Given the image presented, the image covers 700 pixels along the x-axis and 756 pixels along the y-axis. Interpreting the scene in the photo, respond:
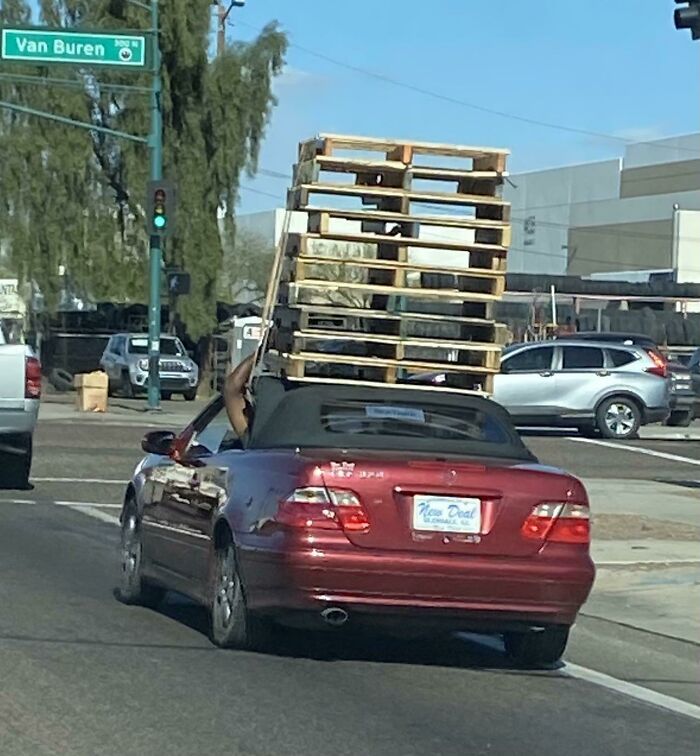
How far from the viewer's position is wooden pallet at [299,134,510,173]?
10844mm

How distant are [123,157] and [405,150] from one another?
1402 inches

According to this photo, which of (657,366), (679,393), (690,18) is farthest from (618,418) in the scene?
(690,18)

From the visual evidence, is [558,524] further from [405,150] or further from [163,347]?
[163,347]

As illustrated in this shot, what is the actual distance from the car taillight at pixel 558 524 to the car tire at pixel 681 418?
83.2 ft

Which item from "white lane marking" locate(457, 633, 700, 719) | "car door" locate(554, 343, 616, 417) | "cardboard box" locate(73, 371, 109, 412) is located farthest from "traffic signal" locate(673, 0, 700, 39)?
"cardboard box" locate(73, 371, 109, 412)

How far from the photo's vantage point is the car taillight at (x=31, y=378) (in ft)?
59.0

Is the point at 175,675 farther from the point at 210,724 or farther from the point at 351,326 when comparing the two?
the point at 351,326

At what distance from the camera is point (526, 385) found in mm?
29469

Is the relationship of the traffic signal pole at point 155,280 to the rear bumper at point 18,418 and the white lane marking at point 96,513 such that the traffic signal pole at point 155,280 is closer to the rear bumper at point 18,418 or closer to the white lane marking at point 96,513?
the rear bumper at point 18,418

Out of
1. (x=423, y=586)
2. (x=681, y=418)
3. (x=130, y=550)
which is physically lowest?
(x=681, y=418)

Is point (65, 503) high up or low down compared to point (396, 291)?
down

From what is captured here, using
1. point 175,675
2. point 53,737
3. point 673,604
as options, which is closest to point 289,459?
point 175,675

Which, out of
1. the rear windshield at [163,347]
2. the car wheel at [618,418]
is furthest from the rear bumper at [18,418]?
the rear windshield at [163,347]

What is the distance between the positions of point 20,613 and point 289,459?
2642mm
